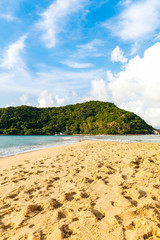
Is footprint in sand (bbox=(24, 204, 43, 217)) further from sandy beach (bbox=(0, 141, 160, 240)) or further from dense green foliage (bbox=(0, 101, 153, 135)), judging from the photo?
dense green foliage (bbox=(0, 101, 153, 135))

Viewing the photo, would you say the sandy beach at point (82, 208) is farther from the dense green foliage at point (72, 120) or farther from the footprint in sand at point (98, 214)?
the dense green foliage at point (72, 120)

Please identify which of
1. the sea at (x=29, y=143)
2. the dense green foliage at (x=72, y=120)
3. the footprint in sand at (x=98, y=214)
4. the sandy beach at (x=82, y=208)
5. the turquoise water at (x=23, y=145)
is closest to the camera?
the sandy beach at (x=82, y=208)

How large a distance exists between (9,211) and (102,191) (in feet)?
6.74

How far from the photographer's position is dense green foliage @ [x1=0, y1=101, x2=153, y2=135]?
109 metres

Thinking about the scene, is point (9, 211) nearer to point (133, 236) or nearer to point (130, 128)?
point (133, 236)

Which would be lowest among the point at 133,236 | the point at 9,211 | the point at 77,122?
the point at 9,211

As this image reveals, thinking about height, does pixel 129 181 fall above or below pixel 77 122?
below

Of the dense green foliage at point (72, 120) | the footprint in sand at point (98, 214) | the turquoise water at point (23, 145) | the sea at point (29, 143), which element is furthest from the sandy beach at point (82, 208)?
the dense green foliage at point (72, 120)

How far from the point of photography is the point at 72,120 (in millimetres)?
129250

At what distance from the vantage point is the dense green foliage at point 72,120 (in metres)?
109

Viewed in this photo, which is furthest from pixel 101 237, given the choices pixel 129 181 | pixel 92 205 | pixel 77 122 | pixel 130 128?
pixel 77 122

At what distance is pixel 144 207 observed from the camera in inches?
105

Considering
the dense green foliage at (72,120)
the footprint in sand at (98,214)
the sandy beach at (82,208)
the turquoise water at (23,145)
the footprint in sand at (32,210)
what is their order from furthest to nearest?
the dense green foliage at (72,120), the turquoise water at (23,145), the footprint in sand at (32,210), the footprint in sand at (98,214), the sandy beach at (82,208)

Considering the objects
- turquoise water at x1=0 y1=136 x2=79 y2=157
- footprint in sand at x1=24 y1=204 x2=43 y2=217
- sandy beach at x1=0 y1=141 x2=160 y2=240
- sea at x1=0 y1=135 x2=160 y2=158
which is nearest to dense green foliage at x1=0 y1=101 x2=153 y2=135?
sea at x1=0 y1=135 x2=160 y2=158
